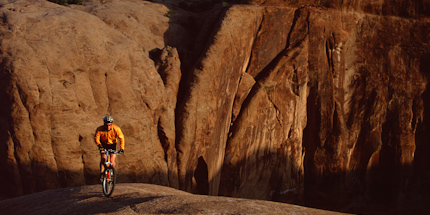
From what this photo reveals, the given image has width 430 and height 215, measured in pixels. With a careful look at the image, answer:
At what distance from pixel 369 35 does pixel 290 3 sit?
17.1 feet

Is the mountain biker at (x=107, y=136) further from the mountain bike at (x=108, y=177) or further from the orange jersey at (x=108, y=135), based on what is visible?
the mountain bike at (x=108, y=177)

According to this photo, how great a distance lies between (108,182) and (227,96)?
34.8 feet

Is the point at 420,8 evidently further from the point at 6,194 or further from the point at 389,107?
the point at 6,194

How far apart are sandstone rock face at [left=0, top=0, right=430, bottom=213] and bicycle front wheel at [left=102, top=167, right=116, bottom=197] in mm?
4478

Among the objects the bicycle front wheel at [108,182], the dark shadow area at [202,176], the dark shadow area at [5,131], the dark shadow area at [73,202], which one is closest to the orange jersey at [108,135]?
the bicycle front wheel at [108,182]

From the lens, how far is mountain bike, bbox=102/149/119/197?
970cm

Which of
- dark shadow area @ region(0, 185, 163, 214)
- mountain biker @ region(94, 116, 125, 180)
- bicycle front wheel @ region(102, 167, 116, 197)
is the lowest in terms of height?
dark shadow area @ region(0, 185, 163, 214)

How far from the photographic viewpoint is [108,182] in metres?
9.78

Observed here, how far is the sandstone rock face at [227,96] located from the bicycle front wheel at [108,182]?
4.48 metres

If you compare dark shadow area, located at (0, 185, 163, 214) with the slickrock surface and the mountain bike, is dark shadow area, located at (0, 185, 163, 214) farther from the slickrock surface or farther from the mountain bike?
the mountain bike

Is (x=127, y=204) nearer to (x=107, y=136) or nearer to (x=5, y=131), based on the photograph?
(x=107, y=136)

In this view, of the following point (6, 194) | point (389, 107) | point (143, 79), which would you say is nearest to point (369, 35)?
point (389, 107)

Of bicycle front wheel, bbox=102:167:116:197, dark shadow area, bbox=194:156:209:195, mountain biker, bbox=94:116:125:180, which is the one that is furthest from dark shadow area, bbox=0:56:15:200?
dark shadow area, bbox=194:156:209:195

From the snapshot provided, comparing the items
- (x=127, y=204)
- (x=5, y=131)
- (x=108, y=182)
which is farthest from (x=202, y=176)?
(x=127, y=204)
